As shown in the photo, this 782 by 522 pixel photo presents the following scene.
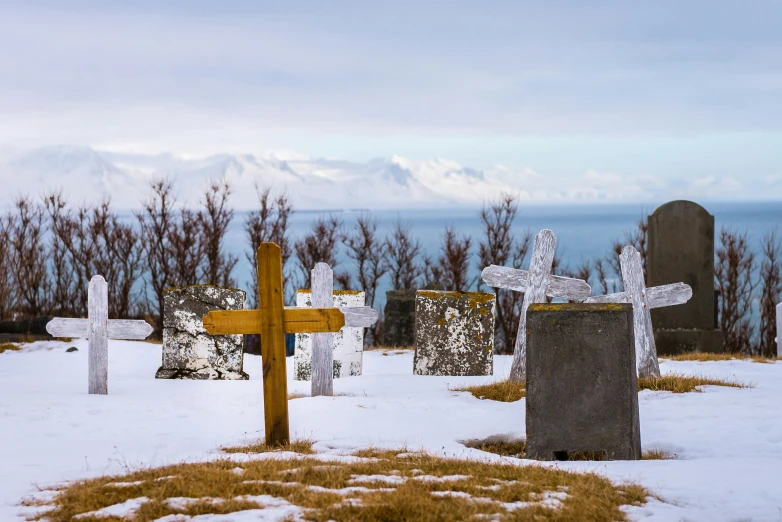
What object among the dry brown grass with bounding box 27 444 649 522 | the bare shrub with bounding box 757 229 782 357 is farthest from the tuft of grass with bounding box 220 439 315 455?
the bare shrub with bounding box 757 229 782 357

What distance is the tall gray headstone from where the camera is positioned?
15.6m

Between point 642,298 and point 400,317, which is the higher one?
point 642,298

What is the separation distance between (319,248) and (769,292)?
41.5ft

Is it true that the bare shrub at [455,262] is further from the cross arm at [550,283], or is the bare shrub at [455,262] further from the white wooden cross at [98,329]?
the white wooden cross at [98,329]

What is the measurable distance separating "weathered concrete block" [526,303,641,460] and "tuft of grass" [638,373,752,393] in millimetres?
2970

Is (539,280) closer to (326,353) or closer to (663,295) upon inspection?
(663,295)

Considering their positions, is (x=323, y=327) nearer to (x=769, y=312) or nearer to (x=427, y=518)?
(x=427, y=518)

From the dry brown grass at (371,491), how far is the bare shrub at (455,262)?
1696 cm

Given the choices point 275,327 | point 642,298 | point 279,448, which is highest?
point 642,298

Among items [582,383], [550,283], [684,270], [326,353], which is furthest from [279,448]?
[684,270]

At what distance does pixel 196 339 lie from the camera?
39.3 ft

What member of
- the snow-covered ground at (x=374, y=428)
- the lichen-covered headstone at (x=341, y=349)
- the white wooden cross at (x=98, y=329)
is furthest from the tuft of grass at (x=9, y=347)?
the lichen-covered headstone at (x=341, y=349)

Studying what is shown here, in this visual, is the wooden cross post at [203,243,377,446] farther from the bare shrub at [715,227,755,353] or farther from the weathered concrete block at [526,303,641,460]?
the bare shrub at [715,227,755,353]

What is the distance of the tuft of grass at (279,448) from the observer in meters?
6.84
